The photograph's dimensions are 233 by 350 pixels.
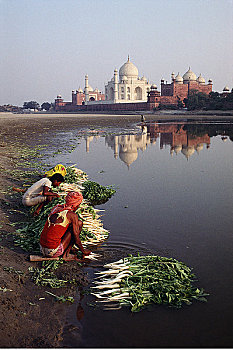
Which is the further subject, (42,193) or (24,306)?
(42,193)

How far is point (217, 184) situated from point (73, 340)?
5653 millimetres

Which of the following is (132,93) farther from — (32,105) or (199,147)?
(199,147)

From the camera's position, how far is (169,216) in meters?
5.45

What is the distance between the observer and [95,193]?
6488mm

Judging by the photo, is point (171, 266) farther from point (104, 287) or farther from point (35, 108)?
point (35, 108)

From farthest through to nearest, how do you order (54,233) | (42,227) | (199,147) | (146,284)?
(199,147), (42,227), (54,233), (146,284)

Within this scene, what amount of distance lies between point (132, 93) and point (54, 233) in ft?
262

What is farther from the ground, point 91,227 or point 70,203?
point 70,203

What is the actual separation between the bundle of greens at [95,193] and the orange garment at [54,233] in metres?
2.51

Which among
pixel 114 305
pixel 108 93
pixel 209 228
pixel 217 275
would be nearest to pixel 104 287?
pixel 114 305

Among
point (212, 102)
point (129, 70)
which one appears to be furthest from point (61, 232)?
point (129, 70)

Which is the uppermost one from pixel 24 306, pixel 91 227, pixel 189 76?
pixel 189 76

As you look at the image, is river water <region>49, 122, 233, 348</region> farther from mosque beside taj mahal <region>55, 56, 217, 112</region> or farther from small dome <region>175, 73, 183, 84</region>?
small dome <region>175, 73, 183, 84</region>

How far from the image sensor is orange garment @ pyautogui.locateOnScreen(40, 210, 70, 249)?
3754 millimetres
